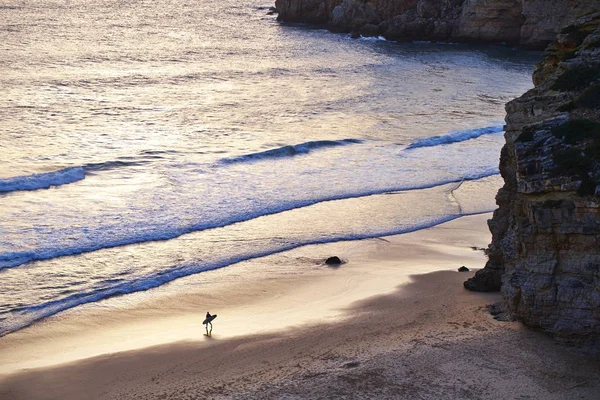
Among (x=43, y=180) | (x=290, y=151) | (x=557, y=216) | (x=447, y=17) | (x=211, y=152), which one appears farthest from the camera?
(x=447, y=17)

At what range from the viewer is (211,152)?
25.8m

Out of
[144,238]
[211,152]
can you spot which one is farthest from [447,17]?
[144,238]

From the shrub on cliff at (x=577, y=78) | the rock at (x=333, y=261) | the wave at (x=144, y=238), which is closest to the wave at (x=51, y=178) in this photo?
the wave at (x=144, y=238)

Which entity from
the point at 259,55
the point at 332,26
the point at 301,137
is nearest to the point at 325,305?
the point at 301,137

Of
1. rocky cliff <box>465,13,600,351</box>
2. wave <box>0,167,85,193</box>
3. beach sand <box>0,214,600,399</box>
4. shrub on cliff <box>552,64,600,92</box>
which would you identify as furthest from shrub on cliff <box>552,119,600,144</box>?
wave <box>0,167,85,193</box>

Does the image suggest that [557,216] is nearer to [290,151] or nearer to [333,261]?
[333,261]

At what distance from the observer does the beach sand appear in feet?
34.6

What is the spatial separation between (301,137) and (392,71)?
58.9ft

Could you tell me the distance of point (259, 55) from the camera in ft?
162

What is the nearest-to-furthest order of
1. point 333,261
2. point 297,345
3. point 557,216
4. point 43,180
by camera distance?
point 557,216, point 297,345, point 333,261, point 43,180

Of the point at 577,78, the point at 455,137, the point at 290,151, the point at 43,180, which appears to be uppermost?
the point at 577,78

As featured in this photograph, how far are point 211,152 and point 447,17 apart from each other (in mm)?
38860

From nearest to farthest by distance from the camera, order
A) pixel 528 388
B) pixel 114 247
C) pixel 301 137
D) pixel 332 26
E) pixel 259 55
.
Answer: pixel 528 388 → pixel 114 247 → pixel 301 137 → pixel 259 55 → pixel 332 26

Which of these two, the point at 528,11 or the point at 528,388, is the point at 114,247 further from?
the point at 528,11
